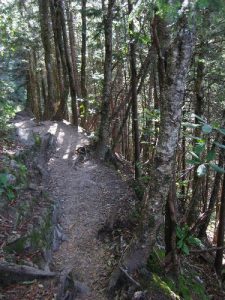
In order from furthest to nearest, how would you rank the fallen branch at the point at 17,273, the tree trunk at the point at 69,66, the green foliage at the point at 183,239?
the tree trunk at the point at 69,66, the green foliage at the point at 183,239, the fallen branch at the point at 17,273

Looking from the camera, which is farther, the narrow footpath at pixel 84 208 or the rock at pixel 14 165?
the rock at pixel 14 165

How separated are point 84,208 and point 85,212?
19 cm

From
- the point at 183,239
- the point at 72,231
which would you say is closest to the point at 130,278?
the point at 183,239

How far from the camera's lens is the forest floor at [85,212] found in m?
5.90

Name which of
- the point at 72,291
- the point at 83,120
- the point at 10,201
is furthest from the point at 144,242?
the point at 83,120

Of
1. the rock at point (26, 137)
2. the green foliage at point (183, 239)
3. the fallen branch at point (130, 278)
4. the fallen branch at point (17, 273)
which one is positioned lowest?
the fallen branch at point (130, 278)

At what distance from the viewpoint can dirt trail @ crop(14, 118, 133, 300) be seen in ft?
19.4

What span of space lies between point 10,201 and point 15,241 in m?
1.06

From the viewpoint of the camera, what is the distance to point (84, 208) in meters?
8.16

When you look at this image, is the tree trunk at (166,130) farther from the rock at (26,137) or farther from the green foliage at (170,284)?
the rock at (26,137)

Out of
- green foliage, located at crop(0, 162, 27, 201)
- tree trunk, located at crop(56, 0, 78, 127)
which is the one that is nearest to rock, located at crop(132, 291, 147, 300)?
green foliage, located at crop(0, 162, 27, 201)

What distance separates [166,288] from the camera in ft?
16.9

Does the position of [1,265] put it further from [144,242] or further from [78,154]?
[78,154]

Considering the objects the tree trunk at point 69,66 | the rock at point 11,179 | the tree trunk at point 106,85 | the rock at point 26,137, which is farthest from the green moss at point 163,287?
the tree trunk at point 69,66
